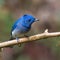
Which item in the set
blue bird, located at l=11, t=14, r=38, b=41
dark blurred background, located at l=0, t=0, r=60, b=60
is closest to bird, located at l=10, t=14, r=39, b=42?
blue bird, located at l=11, t=14, r=38, b=41

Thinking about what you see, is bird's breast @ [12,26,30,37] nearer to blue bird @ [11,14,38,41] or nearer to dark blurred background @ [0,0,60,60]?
blue bird @ [11,14,38,41]

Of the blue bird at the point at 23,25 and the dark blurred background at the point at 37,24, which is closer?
the blue bird at the point at 23,25

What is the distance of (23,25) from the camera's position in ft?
13.5

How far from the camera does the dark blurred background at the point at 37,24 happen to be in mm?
6090

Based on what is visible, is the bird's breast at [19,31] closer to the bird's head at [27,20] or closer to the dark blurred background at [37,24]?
the bird's head at [27,20]

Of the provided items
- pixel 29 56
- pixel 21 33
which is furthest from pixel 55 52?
pixel 21 33

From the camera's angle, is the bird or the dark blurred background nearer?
Result: the bird

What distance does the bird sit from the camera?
399 cm

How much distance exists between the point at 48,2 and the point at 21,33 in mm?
2752

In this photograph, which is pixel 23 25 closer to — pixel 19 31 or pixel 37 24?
pixel 19 31

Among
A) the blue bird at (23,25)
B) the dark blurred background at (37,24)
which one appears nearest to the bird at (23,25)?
the blue bird at (23,25)

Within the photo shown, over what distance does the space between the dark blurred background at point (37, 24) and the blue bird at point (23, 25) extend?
5.38 feet

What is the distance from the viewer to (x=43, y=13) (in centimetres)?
640

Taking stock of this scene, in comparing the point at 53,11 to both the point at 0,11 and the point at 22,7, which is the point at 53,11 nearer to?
the point at 22,7
